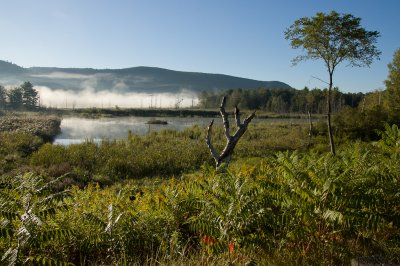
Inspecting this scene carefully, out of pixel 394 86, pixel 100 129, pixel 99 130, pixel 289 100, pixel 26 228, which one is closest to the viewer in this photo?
pixel 26 228

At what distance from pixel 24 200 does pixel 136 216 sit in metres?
1.21

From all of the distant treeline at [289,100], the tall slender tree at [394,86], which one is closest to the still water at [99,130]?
the tall slender tree at [394,86]

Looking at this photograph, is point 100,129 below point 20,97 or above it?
below

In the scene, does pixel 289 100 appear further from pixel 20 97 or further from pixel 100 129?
pixel 100 129

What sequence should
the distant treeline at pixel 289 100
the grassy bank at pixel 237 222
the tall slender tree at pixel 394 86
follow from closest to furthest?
the grassy bank at pixel 237 222, the tall slender tree at pixel 394 86, the distant treeline at pixel 289 100

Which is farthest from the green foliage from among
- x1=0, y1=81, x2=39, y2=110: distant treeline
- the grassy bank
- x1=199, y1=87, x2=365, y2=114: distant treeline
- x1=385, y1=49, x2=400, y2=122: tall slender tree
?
x1=0, y1=81, x2=39, y2=110: distant treeline

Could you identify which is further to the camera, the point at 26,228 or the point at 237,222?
the point at 237,222

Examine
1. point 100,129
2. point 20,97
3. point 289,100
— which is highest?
point 289,100

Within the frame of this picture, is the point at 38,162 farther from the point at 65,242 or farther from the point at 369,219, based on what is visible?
the point at 369,219

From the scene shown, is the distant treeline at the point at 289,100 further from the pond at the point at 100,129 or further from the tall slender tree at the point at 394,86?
the tall slender tree at the point at 394,86

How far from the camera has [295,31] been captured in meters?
21.0

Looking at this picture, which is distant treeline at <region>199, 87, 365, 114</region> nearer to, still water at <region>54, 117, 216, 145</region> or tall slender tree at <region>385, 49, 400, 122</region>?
still water at <region>54, 117, 216, 145</region>

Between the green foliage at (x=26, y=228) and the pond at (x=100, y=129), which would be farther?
the pond at (x=100, y=129)

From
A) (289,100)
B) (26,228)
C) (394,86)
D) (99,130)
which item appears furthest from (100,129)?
(289,100)
